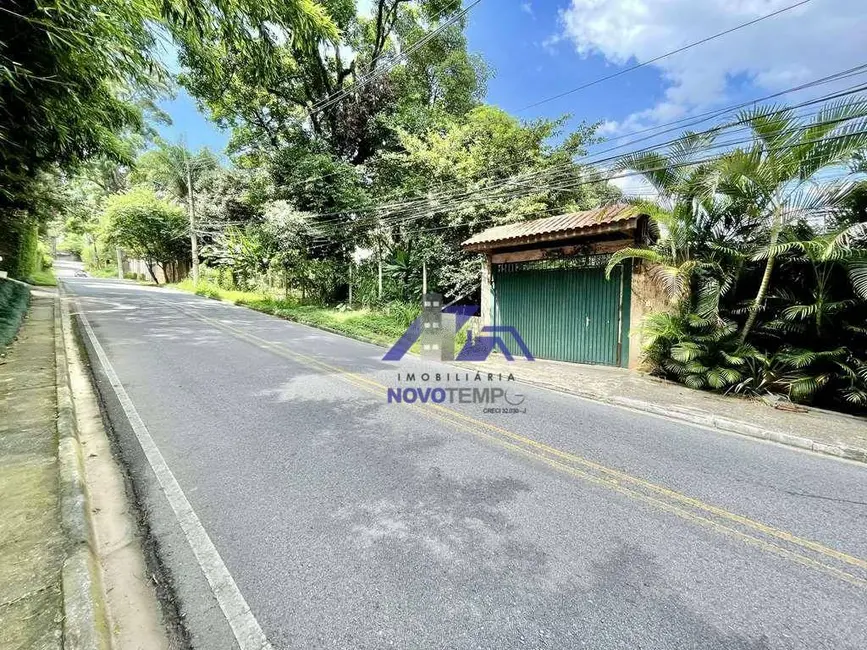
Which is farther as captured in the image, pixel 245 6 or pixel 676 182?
pixel 676 182

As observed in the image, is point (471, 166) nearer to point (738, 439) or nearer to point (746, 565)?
point (738, 439)

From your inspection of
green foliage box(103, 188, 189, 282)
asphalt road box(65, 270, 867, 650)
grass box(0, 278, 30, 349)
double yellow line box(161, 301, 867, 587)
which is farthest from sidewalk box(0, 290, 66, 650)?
green foliage box(103, 188, 189, 282)

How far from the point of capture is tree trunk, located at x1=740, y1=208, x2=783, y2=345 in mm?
6074

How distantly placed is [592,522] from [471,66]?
25.3 metres

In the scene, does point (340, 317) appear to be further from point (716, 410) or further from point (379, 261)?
point (716, 410)

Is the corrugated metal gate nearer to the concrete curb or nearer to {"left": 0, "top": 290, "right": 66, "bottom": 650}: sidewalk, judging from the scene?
the concrete curb

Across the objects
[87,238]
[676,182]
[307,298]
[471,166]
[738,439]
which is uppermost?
[87,238]

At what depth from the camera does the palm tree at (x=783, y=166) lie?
5.54 meters

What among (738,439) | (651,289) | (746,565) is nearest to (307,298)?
(651,289)

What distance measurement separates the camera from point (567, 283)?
30.5 ft

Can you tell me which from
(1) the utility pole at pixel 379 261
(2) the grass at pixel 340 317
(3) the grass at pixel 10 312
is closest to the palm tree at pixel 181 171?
(2) the grass at pixel 340 317

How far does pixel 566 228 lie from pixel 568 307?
72.5 inches
